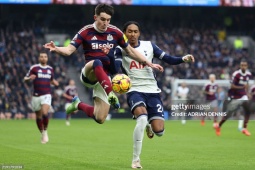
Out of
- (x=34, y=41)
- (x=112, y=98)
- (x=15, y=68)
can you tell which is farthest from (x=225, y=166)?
(x=34, y=41)

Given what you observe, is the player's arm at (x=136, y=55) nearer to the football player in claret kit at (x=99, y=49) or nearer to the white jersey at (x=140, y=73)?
the football player in claret kit at (x=99, y=49)

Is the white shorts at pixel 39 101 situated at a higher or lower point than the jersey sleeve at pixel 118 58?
lower

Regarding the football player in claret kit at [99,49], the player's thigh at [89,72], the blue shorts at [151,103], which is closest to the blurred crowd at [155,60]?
the football player in claret kit at [99,49]

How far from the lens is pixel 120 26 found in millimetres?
44844

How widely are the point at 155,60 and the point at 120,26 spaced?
462 centimetres

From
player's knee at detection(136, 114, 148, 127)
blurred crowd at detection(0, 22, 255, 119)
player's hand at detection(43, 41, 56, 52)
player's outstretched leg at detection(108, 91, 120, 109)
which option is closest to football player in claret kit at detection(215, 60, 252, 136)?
player's knee at detection(136, 114, 148, 127)

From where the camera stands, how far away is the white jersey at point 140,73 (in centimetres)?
1245

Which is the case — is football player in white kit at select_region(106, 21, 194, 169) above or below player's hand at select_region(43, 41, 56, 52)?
below

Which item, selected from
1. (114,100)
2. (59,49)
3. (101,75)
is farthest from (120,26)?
(114,100)

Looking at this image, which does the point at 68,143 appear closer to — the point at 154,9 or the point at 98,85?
the point at 98,85

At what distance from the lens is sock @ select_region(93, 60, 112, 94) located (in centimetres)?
1142

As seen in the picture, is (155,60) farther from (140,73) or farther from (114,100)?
(114,100)

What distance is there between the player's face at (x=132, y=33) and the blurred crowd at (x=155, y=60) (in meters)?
24.2

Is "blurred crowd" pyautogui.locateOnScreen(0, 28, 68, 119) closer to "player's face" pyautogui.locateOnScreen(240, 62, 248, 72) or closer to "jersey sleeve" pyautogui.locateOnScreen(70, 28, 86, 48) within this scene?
"player's face" pyautogui.locateOnScreen(240, 62, 248, 72)
